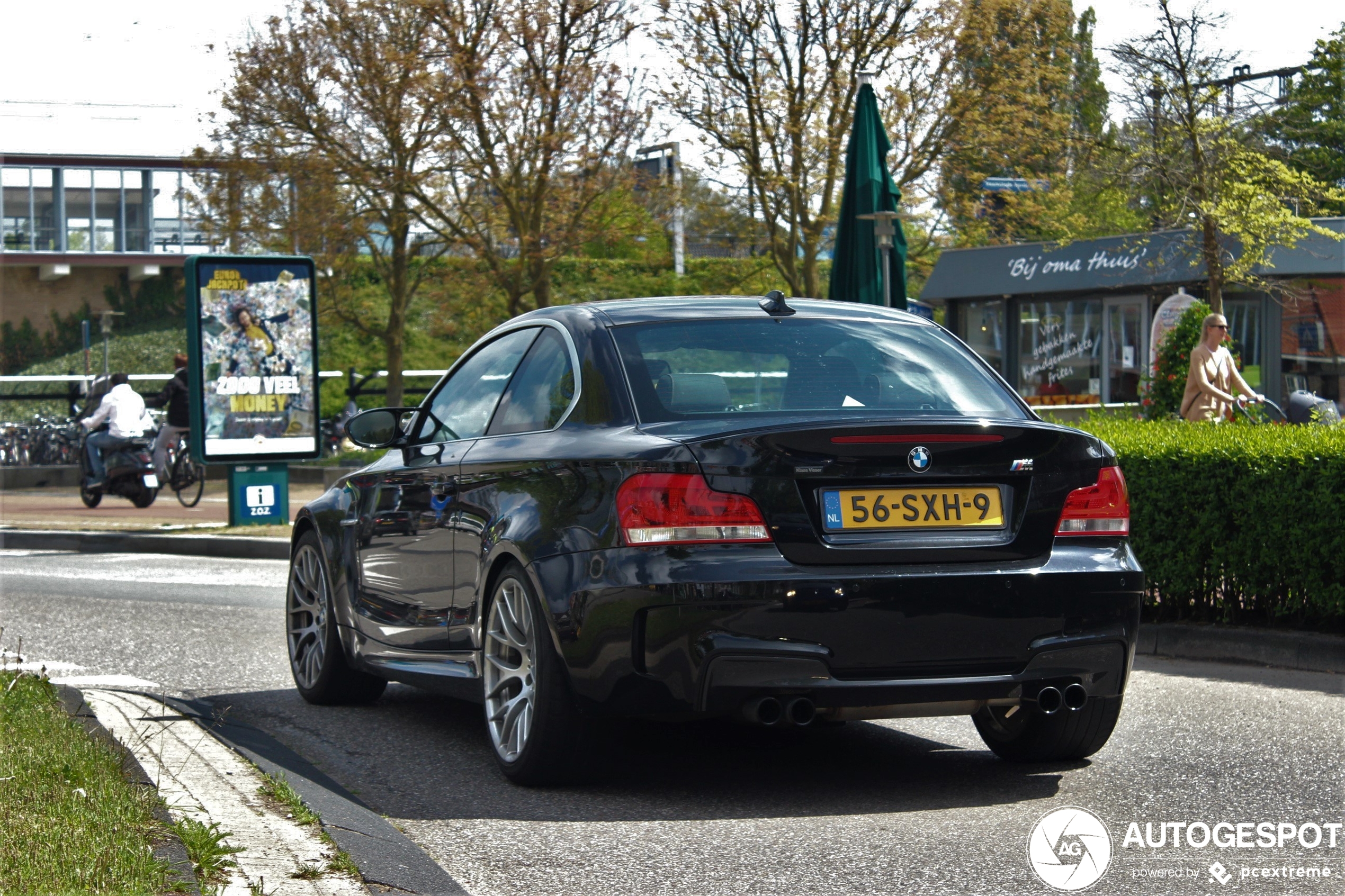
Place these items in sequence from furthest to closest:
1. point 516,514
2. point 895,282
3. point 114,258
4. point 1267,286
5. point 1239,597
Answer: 1. point 114,258
2. point 1267,286
3. point 895,282
4. point 1239,597
5. point 516,514

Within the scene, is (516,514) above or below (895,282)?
below

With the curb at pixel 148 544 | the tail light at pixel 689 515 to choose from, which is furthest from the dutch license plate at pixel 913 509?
the curb at pixel 148 544

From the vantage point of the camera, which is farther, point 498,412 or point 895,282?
point 895,282

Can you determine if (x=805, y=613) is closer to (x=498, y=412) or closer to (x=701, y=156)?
(x=498, y=412)

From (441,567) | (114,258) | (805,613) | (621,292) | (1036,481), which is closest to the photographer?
(805,613)

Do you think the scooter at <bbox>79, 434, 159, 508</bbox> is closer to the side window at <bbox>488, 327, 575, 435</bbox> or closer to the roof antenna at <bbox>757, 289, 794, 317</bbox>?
the side window at <bbox>488, 327, 575, 435</bbox>

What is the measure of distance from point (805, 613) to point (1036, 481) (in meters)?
0.87

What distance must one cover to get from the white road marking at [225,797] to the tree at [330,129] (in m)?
20.8

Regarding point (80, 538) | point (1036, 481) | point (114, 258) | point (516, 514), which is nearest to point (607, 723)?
point (516, 514)

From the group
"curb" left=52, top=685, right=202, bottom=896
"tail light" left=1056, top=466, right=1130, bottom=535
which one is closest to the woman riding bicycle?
"tail light" left=1056, top=466, right=1130, bottom=535

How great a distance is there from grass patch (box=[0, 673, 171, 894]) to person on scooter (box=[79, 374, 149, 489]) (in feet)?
55.7

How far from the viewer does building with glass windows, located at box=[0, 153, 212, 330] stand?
190 ft

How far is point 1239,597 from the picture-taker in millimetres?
8758

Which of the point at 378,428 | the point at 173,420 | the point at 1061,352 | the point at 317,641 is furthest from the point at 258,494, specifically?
the point at 1061,352
